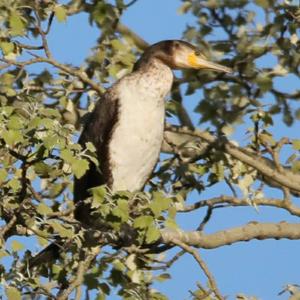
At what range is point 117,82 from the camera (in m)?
7.67

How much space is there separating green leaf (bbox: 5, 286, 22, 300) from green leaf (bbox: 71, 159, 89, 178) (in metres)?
0.64

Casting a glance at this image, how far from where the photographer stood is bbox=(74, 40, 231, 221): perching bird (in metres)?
7.54

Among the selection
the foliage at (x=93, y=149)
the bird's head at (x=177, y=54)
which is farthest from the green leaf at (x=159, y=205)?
the bird's head at (x=177, y=54)

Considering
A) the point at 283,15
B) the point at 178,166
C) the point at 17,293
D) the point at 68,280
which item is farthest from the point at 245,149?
the point at 17,293

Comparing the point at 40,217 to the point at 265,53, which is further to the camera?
the point at 265,53

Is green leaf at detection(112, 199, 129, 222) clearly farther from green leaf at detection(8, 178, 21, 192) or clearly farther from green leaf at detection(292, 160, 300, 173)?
green leaf at detection(292, 160, 300, 173)

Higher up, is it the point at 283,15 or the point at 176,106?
the point at 283,15

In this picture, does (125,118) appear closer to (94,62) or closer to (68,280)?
(94,62)

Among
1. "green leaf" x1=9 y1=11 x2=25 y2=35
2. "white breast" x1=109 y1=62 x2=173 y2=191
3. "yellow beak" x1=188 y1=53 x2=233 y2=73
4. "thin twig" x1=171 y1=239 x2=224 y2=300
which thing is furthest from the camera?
"yellow beak" x1=188 y1=53 x2=233 y2=73

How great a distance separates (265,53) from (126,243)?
1.38 metres

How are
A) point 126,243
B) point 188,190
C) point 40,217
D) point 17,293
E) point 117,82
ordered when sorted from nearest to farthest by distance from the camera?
1. point 17,293
2. point 40,217
3. point 126,243
4. point 188,190
5. point 117,82

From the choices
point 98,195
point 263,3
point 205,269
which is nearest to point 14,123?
point 98,195

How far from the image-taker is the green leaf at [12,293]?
18.4 ft

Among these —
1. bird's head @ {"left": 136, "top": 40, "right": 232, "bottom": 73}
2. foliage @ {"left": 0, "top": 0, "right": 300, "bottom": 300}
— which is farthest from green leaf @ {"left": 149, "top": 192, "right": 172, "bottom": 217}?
bird's head @ {"left": 136, "top": 40, "right": 232, "bottom": 73}
